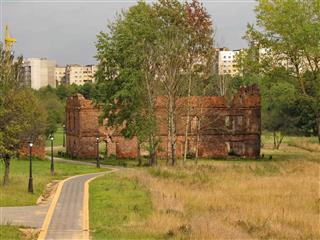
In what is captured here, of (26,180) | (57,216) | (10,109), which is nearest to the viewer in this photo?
(57,216)

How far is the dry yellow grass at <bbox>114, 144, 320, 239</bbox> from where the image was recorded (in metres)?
18.0

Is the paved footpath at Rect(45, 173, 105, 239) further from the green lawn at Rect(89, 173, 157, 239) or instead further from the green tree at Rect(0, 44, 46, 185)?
the green tree at Rect(0, 44, 46, 185)

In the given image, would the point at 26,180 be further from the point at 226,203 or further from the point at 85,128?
the point at 85,128

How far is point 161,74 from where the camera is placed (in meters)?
44.9

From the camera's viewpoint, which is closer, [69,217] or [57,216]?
[69,217]

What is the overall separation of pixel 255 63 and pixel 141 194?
24318mm

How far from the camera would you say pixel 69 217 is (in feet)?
70.3

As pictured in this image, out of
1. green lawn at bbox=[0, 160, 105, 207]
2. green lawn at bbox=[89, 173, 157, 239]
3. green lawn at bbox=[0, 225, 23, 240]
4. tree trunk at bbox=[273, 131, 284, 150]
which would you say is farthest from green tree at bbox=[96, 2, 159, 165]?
green lawn at bbox=[0, 225, 23, 240]

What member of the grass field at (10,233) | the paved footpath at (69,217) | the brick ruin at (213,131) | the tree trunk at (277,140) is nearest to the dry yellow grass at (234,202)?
the paved footpath at (69,217)

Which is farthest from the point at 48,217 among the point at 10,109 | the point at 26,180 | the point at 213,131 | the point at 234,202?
the point at 213,131

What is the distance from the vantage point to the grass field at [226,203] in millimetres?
17859

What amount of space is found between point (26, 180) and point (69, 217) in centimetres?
1479

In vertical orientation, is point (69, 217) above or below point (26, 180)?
below

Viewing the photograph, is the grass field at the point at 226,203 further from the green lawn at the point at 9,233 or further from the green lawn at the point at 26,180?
the green lawn at the point at 26,180
